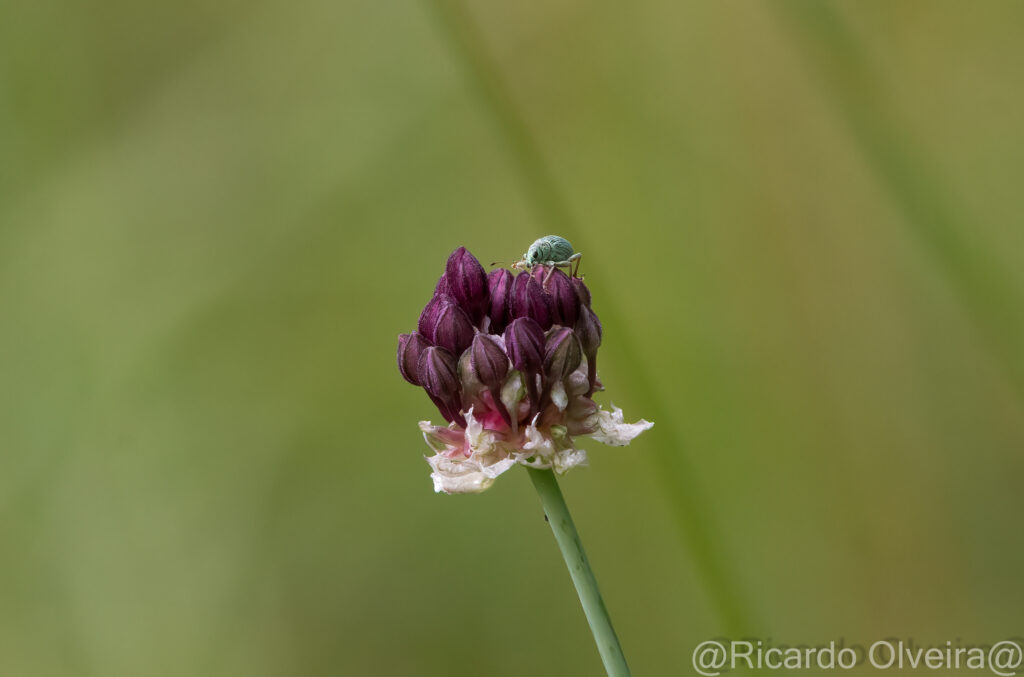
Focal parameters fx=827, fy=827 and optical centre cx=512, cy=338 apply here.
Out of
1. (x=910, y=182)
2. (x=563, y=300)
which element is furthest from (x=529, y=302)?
(x=910, y=182)

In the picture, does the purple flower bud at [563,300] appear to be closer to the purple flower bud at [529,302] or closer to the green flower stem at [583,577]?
the purple flower bud at [529,302]

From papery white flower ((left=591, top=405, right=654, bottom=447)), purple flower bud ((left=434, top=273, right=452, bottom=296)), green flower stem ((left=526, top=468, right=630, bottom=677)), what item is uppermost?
purple flower bud ((left=434, top=273, right=452, bottom=296))

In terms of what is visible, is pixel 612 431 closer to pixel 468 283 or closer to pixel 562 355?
pixel 562 355

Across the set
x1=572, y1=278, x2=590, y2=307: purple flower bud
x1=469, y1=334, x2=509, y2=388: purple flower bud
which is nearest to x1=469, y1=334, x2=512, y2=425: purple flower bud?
x1=469, y1=334, x2=509, y2=388: purple flower bud

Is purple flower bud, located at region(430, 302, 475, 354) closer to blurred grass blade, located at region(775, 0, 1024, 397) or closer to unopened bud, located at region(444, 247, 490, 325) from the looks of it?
unopened bud, located at region(444, 247, 490, 325)

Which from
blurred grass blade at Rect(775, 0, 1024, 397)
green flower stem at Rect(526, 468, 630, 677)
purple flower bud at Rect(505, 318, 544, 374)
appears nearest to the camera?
green flower stem at Rect(526, 468, 630, 677)

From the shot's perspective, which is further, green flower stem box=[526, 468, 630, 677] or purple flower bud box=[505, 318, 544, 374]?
purple flower bud box=[505, 318, 544, 374]

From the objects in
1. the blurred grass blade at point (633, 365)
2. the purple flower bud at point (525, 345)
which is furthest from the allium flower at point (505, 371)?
the blurred grass blade at point (633, 365)
